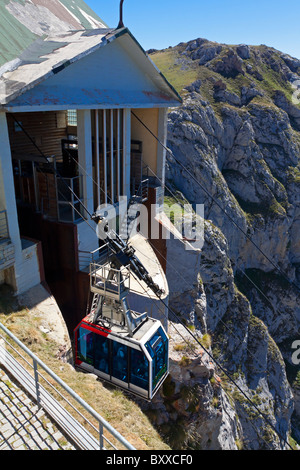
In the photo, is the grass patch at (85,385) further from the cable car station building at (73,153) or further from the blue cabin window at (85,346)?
the cable car station building at (73,153)

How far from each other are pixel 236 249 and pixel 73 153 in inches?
1592

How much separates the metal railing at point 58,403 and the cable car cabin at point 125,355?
8.80 ft

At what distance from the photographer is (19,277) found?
493 inches

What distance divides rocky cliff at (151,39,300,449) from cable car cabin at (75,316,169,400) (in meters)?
4.67

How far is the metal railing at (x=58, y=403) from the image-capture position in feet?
23.9

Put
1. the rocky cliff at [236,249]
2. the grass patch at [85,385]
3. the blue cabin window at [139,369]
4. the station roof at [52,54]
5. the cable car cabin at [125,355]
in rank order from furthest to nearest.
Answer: the rocky cliff at [236,249], the station roof at [52,54], the cable car cabin at [125,355], the blue cabin window at [139,369], the grass patch at [85,385]

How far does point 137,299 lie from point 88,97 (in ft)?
29.6

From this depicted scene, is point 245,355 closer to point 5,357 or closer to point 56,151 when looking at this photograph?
point 56,151

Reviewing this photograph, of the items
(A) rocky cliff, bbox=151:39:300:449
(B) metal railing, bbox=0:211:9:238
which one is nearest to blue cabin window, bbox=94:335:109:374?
(B) metal railing, bbox=0:211:9:238

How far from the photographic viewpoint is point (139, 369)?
36.6 ft

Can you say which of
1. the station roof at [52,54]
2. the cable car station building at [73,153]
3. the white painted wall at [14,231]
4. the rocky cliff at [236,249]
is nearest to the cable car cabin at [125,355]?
the white painted wall at [14,231]

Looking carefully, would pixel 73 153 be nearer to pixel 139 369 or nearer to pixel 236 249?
pixel 139 369

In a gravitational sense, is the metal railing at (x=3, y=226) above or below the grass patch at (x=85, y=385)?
above

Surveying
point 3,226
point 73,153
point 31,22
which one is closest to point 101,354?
point 3,226
